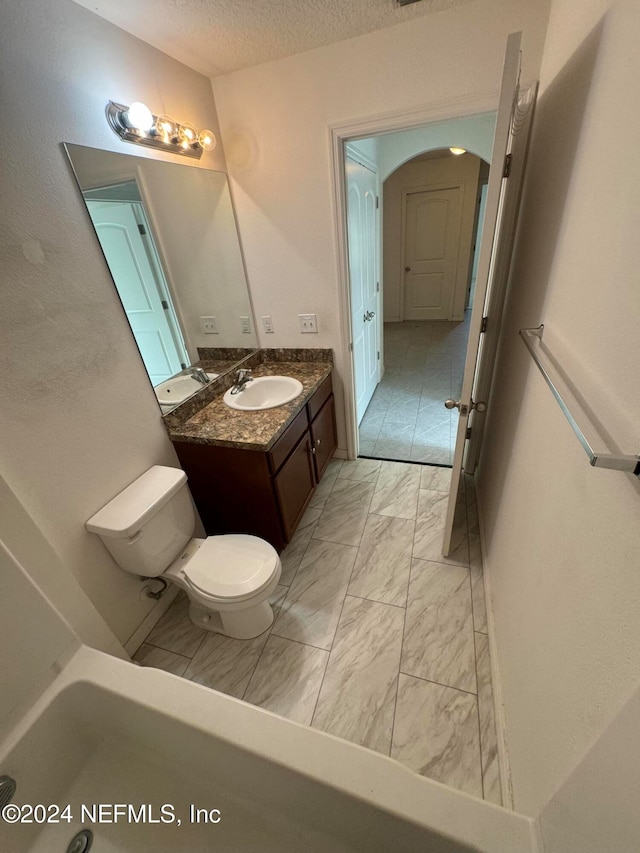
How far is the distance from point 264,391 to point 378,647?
143 cm

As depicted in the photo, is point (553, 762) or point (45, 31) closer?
point (553, 762)

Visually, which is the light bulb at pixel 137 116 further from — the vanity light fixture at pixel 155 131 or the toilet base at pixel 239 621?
the toilet base at pixel 239 621

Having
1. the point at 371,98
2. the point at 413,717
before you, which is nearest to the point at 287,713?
the point at 413,717

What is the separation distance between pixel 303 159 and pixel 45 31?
3.45 feet

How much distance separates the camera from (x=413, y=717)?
1.22 metres

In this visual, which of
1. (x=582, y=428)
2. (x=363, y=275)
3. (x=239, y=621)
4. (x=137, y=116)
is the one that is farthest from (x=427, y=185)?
(x=239, y=621)

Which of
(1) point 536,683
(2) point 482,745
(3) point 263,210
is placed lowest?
(2) point 482,745

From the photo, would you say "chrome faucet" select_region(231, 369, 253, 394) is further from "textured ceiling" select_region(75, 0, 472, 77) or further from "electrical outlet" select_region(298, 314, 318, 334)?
"textured ceiling" select_region(75, 0, 472, 77)

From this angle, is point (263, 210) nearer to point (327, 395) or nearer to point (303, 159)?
point (303, 159)

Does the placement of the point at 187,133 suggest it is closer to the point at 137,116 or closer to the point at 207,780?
the point at 137,116

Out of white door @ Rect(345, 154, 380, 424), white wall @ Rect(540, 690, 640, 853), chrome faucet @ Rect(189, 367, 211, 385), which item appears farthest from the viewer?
white door @ Rect(345, 154, 380, 424)

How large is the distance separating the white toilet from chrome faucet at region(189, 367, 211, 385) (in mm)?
547

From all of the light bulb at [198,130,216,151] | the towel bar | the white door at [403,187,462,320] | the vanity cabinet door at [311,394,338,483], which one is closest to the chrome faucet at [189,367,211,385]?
the vanity cabinet door at [311,394,338,483]

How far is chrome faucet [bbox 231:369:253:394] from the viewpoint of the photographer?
195 centimetres
